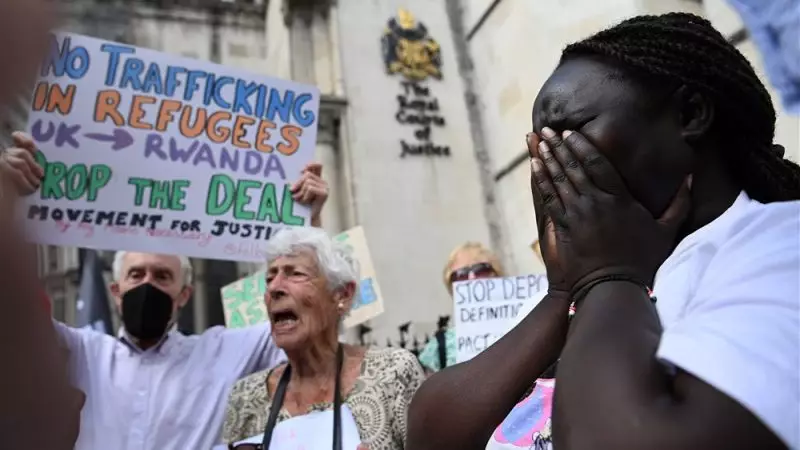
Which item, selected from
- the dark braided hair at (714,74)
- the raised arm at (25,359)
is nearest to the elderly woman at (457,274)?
the dark braided hair at (714,74)

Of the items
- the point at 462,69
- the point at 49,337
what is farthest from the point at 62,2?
the point at 462,69

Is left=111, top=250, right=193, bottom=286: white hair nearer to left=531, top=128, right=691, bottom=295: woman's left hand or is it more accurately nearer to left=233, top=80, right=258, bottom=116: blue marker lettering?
left=233, top=80, right=258, bottom=116: blue marker lettering

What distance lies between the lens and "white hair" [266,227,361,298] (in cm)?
249

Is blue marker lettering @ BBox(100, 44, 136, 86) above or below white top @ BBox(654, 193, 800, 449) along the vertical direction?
above

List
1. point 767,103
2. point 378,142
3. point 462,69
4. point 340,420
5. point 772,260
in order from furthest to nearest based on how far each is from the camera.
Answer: point 462,69 → point 378,142 → point 340,420 → point 767,103 → point 772,260

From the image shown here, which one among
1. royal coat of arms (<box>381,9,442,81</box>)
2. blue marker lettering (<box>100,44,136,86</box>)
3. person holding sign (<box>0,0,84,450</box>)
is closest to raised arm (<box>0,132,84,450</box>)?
person holding sign (<box>0,0,84,450</box>)

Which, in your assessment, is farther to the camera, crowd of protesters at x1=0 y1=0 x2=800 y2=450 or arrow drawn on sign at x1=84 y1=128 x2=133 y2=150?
arrow drawn on sign at x1=84 y1=128 x2=133 y2=150

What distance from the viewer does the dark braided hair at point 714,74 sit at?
0.92 meters

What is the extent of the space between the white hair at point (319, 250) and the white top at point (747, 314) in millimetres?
1745

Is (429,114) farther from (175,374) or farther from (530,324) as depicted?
(530,324)

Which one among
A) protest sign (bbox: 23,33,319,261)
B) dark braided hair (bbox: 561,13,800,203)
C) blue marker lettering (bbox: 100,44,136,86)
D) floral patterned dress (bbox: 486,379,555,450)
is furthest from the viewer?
blue marker lettering (bbox: 100,44,136,86)

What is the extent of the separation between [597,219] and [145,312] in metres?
2.10

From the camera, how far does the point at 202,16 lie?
409 inches

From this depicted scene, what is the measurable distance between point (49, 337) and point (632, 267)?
1.88ft
